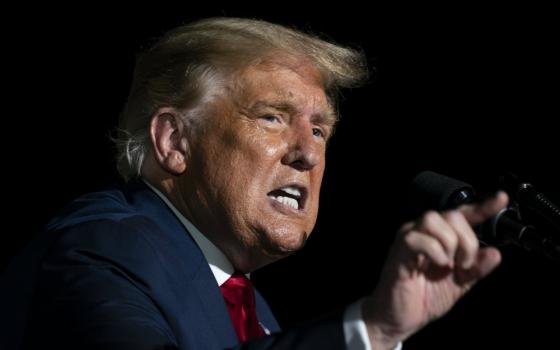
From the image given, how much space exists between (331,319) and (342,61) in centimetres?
147

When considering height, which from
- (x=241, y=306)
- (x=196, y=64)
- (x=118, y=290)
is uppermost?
(x=196, y=64)

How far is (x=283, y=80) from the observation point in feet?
7.68

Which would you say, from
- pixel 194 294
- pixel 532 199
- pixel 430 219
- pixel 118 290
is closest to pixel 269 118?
pixel 194 294

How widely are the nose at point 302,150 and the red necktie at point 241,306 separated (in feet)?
1.10

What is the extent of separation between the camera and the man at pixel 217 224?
1.32 metres

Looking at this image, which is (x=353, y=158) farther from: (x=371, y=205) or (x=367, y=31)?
(x=367, y=31)

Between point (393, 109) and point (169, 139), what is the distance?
1321 millimetres

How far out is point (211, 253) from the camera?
87.9 inches

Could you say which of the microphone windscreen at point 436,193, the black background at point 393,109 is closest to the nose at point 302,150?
the microphone windscreen at point 436,193

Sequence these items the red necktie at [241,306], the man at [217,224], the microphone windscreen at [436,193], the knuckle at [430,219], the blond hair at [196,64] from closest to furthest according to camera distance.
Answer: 1. the knuckle at [430,219]
2. the man at [217,224]
3. the microphone windscreen at [436,193]
4. the red necktie at [241,306]
5. the blond hair at [196,64]

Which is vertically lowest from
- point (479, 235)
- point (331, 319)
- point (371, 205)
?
point (371, 205)

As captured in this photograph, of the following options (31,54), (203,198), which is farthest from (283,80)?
(31,54)

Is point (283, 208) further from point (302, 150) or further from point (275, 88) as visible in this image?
point (275, 88)

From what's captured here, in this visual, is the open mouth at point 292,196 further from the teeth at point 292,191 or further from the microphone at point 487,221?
the microphone at point 487,221
